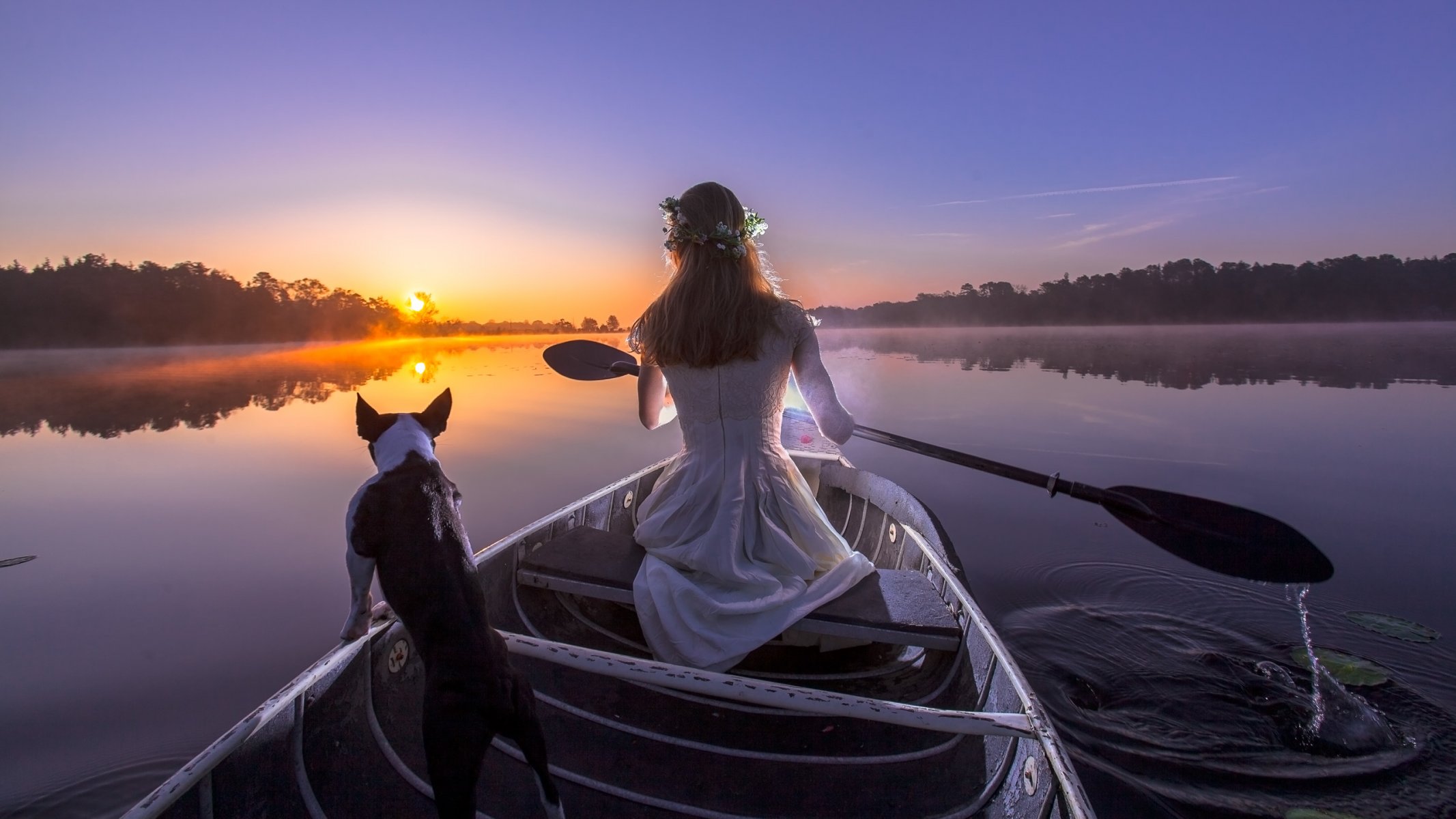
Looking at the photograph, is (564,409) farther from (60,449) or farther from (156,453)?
(60,449)

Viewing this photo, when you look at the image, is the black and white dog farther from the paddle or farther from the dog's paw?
the paddle

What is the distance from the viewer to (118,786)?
9.90 ft

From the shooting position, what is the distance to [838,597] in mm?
2244

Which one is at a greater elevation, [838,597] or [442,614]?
[442,614]

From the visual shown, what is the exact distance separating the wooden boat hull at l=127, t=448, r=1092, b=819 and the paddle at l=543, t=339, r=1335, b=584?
0.70 metres

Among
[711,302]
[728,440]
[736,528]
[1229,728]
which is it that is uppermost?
[711,302]

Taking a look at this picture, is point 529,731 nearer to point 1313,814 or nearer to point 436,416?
point 436,416

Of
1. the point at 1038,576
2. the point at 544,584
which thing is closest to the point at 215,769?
the point at 544,584

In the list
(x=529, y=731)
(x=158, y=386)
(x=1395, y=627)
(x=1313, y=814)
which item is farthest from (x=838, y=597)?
(x=158, y=386)

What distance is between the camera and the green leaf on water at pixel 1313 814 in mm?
2512

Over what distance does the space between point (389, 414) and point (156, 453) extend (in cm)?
1346

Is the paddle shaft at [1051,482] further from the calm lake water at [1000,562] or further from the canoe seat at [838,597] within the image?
the calm lake water at [1000,562]

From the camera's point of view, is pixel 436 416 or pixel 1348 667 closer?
pixel 436 416

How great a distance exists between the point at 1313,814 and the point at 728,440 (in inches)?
116
